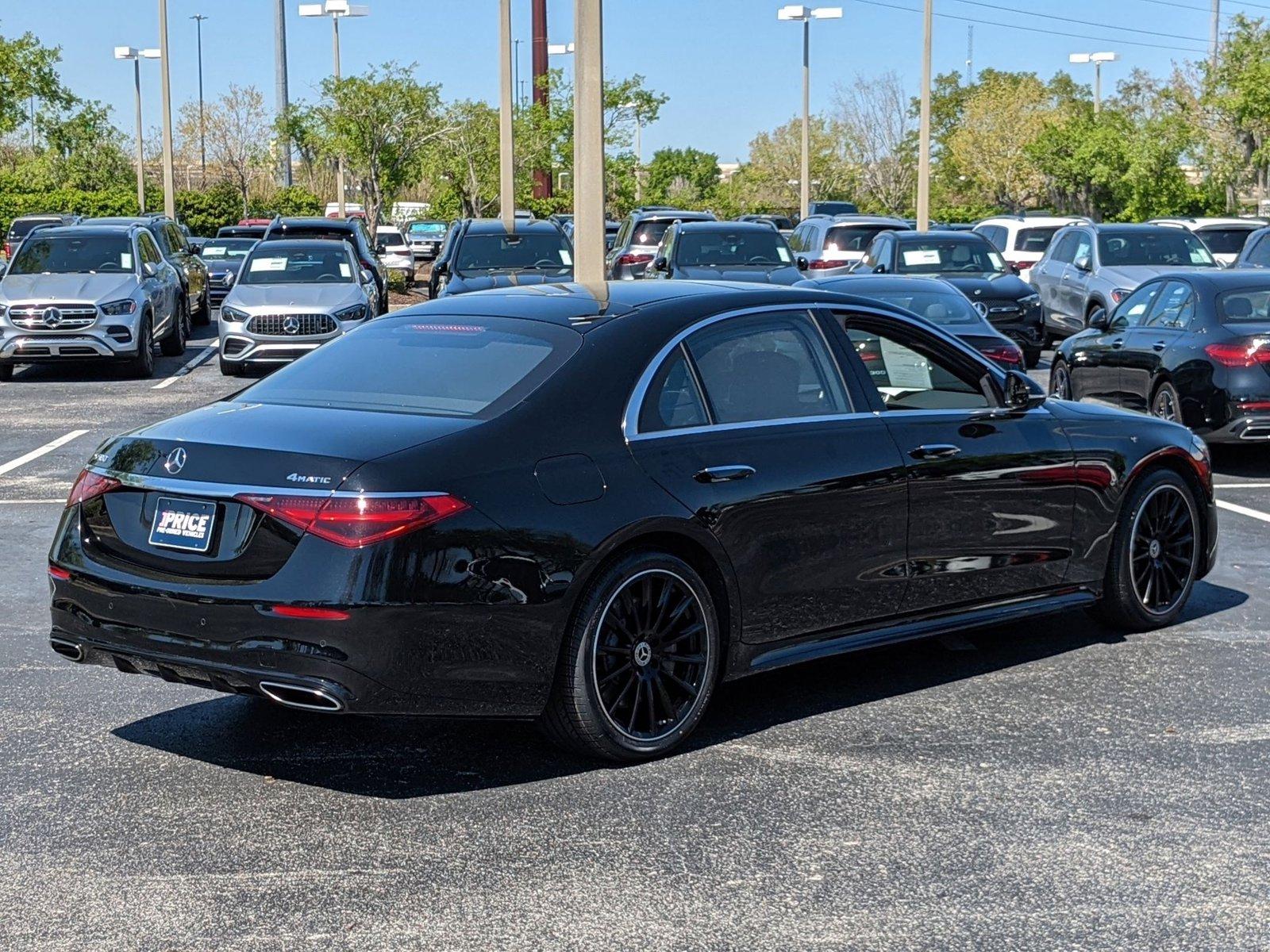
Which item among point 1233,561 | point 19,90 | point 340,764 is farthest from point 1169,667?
point 19,90

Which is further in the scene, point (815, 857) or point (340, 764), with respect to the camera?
point (340, 764)

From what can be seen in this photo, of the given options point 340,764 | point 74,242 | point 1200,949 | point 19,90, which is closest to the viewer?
point 1200,949

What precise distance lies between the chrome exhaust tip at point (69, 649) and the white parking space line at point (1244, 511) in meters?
7.62

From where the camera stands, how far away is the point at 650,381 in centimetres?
607

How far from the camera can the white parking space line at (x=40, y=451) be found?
44.8ft

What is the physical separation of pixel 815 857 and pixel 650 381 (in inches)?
70.9

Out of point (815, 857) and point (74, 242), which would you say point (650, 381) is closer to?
point (815, 857)

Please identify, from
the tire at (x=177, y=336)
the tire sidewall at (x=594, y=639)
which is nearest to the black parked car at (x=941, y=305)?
the tire sidewall at (x=594, y=639)

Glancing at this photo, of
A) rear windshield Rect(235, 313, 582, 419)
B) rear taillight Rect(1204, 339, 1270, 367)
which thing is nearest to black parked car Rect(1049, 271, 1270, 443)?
rear taillight Rect(1204, 339, 1270, 367)

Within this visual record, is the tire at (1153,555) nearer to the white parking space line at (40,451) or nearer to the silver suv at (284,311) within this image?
the white parking space line at (40,451)

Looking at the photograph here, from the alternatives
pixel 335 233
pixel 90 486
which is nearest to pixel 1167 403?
pixel 90 486

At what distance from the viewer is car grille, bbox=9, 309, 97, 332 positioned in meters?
20.5

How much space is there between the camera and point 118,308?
68.4ft

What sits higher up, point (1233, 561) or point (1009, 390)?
point (1009, 390)
